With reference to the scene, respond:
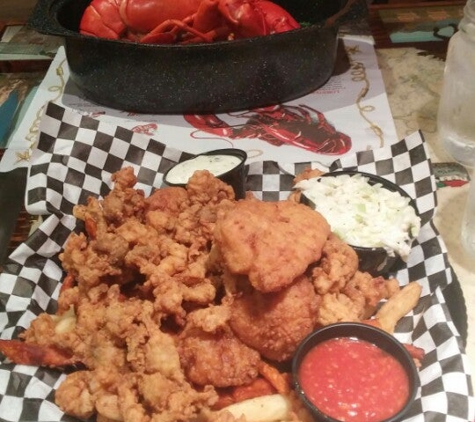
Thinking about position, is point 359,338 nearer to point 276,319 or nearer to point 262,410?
point 276,319

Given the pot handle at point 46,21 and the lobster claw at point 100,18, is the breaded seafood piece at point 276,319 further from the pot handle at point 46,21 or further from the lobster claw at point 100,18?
the lobster claw at point 100,18

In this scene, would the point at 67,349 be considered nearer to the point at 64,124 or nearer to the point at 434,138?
the point at 64,124

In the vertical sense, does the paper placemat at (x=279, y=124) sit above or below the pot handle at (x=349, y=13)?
below

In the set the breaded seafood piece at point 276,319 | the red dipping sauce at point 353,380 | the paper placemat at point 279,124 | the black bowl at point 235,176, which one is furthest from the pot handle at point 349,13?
the red dipping sauce at point 353,380

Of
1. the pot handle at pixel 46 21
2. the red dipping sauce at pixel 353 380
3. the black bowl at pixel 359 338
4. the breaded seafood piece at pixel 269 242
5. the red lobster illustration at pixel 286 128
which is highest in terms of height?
the pot handle at pixel 46 21

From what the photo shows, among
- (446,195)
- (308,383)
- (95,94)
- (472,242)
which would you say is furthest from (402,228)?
(95,94)

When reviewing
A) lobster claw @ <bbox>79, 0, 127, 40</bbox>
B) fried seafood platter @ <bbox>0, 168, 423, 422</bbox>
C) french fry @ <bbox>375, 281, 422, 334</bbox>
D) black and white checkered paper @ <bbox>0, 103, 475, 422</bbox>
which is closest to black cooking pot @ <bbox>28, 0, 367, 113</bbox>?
lobster claw @ <bbox>79, 0, 127, 40</bbox>
